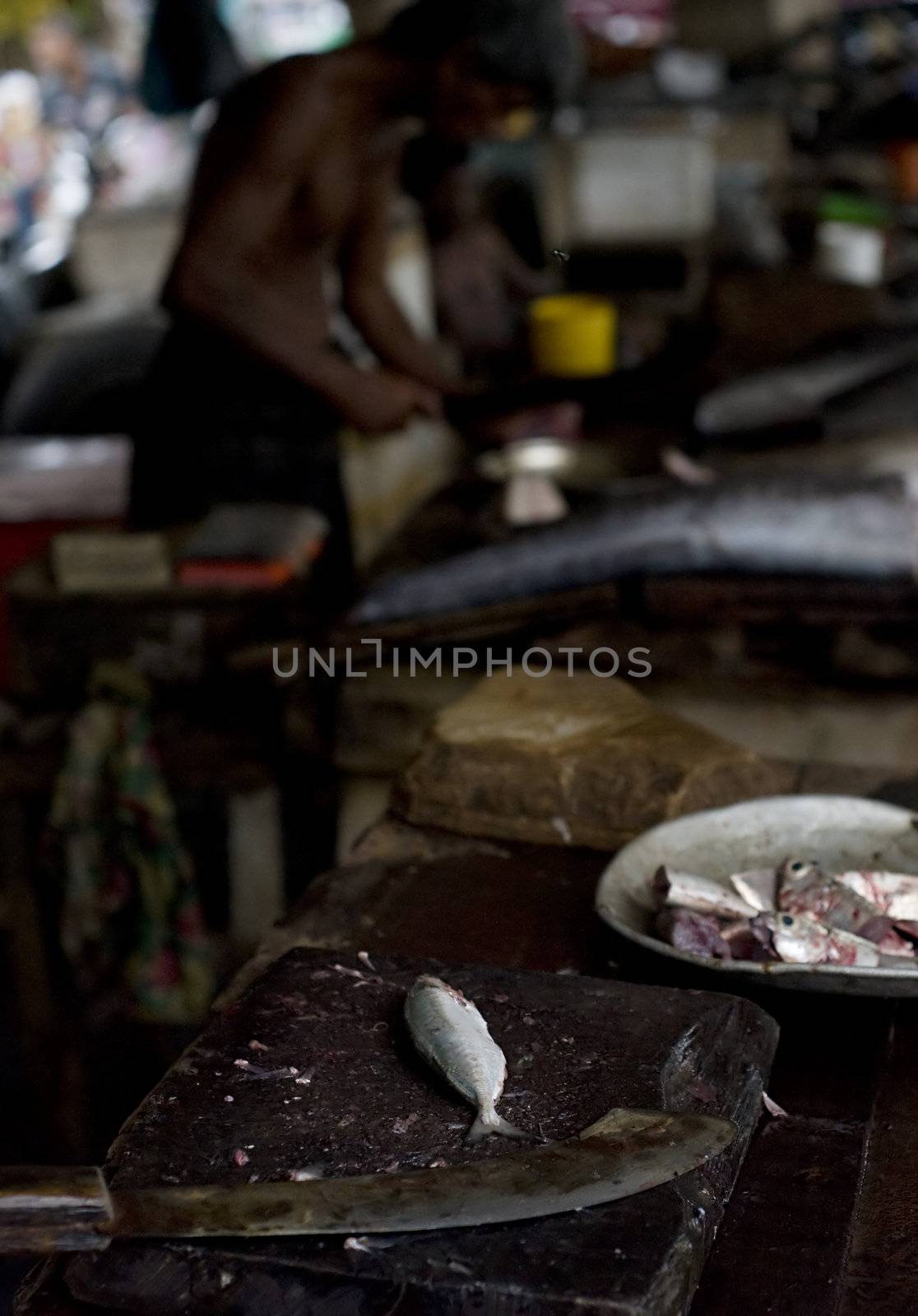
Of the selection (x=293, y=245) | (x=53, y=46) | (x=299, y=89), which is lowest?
(x=293, y=245)

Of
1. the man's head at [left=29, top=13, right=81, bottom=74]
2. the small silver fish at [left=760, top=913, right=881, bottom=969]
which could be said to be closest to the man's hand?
the small silver fish at [left=760, top=913, right=881, bottom=969]

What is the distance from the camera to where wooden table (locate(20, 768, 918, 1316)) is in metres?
1.17

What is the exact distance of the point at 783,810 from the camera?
6.08 ft

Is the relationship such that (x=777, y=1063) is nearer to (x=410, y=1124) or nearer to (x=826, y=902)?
(x=826, y=902)

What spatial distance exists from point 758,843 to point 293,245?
2.59 metres

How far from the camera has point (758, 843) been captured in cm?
181

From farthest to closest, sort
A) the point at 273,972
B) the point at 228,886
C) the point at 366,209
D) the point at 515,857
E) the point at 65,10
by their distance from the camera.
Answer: the point at 65,10
the point at 366,209
the point at 228,886
the point at 515,857
the point at 273,972

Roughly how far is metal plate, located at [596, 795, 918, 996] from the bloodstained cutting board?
227mm

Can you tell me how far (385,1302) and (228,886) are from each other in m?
2.88

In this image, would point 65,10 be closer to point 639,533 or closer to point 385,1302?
point 639,533

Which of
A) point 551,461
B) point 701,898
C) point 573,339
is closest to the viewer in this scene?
point 701,898

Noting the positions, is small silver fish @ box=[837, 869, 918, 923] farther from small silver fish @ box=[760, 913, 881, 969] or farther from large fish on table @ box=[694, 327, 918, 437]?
large fish on table @ box=[694, 327, 918, 437]

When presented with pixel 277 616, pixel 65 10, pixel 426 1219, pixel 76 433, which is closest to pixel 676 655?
pixel 277 616

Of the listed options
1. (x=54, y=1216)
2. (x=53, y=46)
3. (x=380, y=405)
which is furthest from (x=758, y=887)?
(x=53, y=46)
